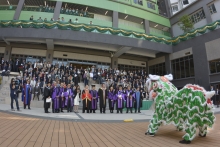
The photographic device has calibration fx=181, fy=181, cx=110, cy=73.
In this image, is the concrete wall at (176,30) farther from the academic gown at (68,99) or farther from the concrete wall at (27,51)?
the academic gown at (68,99)

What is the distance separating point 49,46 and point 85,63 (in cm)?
571

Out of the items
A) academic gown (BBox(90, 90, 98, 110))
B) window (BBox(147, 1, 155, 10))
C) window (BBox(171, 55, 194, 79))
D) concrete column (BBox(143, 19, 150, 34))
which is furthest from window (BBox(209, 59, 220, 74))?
academic gown (BBox(90, 90, 98, 110))

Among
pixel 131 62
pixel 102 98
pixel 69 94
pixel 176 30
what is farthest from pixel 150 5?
pixel 69 94

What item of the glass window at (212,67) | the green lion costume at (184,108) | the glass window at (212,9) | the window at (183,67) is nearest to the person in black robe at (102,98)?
the green lion costume at (184,108)

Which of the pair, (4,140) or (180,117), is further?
(180,117)

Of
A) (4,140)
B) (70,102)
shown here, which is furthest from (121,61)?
(4,140)

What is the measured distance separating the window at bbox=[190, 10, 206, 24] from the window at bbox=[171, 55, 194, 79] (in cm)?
803

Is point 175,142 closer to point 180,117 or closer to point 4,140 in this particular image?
point 180,117

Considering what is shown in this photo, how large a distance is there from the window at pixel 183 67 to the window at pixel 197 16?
8.03 metres

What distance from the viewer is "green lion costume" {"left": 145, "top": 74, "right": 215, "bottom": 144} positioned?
189 inches

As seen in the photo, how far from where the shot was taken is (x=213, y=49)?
861 inches

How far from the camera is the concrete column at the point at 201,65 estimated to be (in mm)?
22636

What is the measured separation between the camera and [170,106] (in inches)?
217

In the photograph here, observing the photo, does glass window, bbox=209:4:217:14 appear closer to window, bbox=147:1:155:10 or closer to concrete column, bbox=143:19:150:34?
concrete column, bbox=143:19:150:34
